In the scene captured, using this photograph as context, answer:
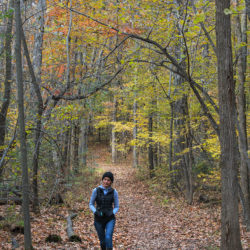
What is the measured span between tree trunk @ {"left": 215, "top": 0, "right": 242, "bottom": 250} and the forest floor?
2084mm

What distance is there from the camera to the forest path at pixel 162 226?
23.3 ft

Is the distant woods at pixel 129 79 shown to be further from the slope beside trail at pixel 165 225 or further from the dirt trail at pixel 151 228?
the dirt trail at pixel 151 228

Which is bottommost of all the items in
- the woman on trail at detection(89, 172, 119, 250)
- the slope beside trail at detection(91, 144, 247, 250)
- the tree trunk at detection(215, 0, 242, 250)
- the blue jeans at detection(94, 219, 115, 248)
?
the slope beside trail at detection(91, 144, 247, 250)

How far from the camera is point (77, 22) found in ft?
34.8

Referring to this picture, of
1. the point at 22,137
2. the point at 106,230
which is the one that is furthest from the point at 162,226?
the point at 22,137

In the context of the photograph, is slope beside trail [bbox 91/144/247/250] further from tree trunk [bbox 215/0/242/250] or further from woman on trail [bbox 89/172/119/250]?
woman on trail [bbox 89/172/119/250]

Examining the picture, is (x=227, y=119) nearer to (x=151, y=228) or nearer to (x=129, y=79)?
(x=151, y=228)

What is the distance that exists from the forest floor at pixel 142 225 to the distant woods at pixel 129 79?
760mm

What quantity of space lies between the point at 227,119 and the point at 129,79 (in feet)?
38.3

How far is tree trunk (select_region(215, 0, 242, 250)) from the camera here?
4.93 metres

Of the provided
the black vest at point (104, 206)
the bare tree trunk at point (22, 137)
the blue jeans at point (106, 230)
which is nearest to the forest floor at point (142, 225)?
the bare tree trunk at point (22, 137)

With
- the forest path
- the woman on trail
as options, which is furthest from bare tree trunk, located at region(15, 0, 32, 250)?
the forest path

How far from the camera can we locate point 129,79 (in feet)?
53.0

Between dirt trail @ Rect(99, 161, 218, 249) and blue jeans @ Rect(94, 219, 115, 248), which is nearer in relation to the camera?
blue jeans @ Rect(94, 219, 115, 248)
